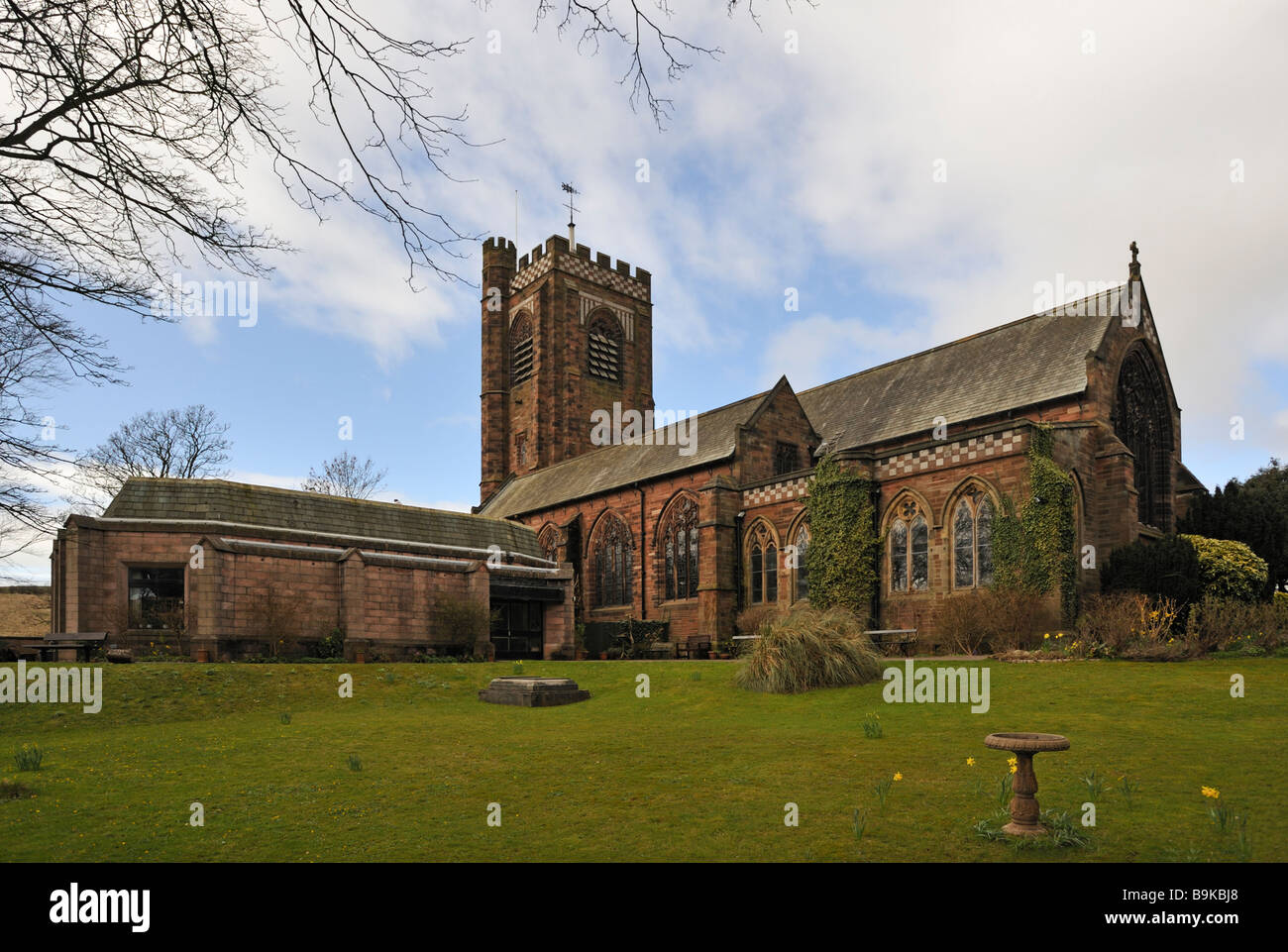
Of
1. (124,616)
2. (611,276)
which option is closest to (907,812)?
(124,616)

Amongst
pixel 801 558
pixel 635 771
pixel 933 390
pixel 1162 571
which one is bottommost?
Answer: pixel 635 771

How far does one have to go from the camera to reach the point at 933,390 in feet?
100

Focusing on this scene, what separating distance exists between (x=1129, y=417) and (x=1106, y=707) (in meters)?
19.4

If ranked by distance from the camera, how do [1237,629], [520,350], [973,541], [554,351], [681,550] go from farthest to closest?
[520,350]
[554,351]
[681,550]
[973,541]
[1237,629]

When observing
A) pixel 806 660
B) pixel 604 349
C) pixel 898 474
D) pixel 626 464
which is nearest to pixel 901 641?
pixel 898 474

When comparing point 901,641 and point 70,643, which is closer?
point 70,643

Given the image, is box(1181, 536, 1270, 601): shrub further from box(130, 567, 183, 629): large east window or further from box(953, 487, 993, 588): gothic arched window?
box(130, 567, 183, 629): large east window

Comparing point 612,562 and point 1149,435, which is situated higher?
point 1149,435

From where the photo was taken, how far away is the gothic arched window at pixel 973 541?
76.2ft

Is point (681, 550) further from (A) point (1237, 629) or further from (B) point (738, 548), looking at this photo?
(A) point (1237, 629)

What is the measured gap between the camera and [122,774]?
9250mm

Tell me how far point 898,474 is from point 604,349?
32297 mm

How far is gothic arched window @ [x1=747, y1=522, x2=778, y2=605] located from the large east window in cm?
1904

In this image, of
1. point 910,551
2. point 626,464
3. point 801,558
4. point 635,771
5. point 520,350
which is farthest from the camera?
point 520,350
